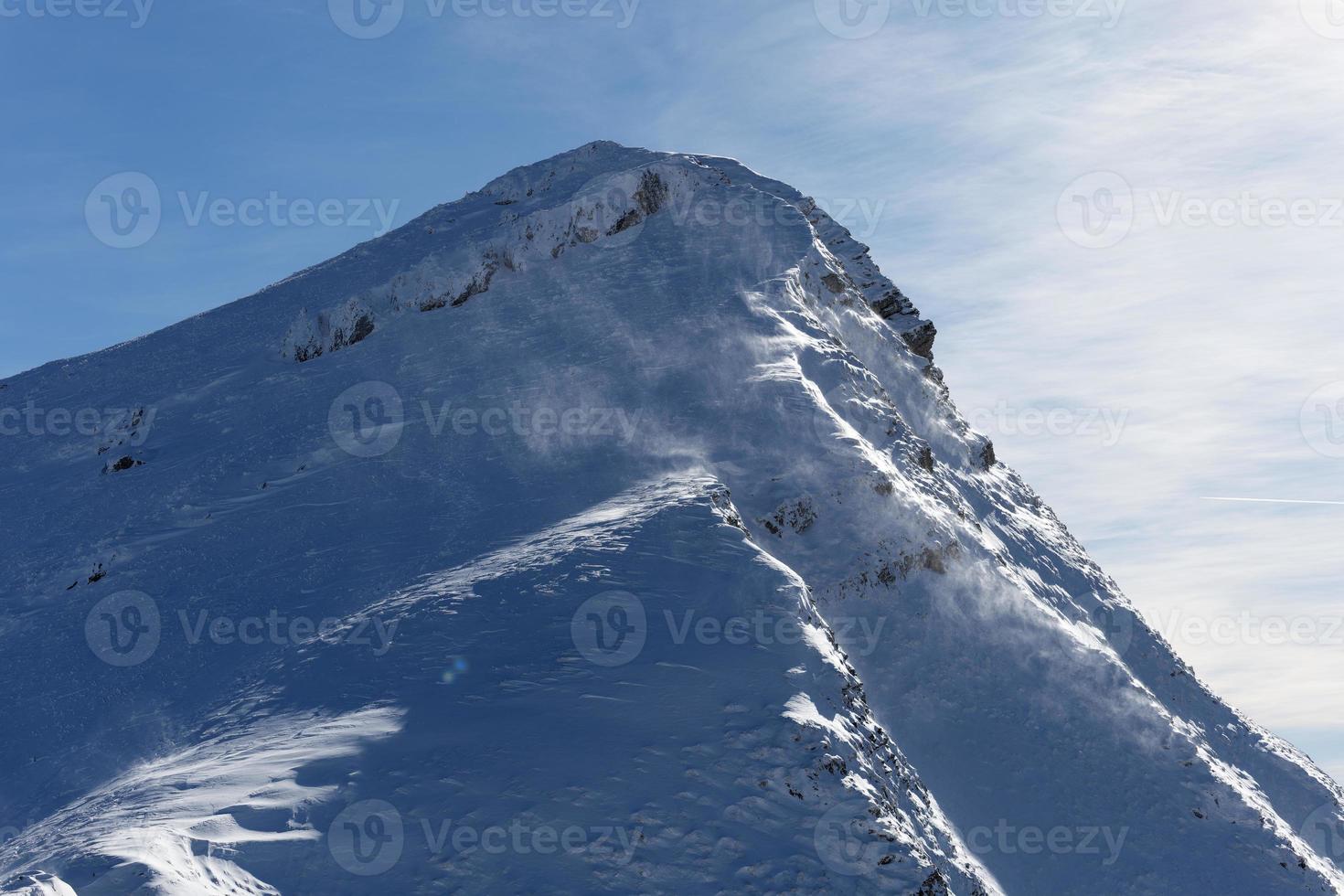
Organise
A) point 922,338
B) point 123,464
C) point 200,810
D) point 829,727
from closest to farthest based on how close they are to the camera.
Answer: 1. point 200,810
2. point 829,727
3. point 123,464
4. point 922,338

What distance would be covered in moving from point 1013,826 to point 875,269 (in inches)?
936

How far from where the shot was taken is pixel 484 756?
650 inches

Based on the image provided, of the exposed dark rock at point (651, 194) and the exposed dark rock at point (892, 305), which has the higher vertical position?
the exposed dark rock at point (651, 194)

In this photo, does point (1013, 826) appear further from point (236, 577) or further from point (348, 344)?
point (348, 344)

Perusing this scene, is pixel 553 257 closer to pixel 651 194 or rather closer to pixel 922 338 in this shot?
pixel 651 194

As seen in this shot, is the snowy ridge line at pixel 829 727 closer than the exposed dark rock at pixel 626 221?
Yes

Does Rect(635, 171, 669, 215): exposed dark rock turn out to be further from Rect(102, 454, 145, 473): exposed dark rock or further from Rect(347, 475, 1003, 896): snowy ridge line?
Rect(102, 454, 145, 473): exposed dark rock

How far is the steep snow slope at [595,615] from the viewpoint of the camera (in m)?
15.8

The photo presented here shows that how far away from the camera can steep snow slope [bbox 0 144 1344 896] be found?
15750 millimetres

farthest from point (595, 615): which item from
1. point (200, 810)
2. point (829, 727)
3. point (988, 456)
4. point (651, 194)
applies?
point (651, 194)

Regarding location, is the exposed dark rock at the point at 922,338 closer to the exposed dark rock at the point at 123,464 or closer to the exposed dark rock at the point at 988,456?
the exposed dark rock at the point at 988,456

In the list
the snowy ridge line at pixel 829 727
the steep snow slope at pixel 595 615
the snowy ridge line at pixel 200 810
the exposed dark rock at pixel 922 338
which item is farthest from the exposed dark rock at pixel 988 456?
the snowy ridge line at pixel 200 810

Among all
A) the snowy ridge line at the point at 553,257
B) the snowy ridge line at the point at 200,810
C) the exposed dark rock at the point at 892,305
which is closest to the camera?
the snowy ridge line at the point at 200,810

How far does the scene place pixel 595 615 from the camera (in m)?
19.9
